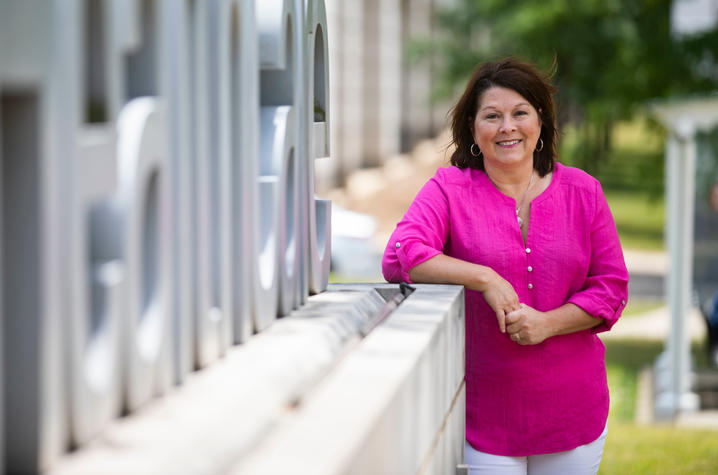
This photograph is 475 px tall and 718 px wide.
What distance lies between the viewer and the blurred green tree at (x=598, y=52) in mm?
15766

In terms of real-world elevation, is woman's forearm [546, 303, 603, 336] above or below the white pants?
above

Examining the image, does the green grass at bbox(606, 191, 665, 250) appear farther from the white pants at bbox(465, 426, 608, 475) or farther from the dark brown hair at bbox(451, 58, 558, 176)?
the white pants at bbox(465, 426, 608, 475)

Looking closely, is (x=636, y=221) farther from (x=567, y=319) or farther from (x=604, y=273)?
(x=567, y=319)

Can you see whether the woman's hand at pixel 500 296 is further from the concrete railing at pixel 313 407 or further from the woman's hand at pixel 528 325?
the concrete railing at pixel 313 407

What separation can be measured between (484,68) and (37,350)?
2.40 meters

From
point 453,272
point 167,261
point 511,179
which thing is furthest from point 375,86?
point 167,261

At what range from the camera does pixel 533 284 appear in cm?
353

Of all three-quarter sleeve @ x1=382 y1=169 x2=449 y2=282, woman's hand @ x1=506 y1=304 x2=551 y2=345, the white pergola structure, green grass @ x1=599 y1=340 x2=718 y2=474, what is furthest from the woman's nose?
the white pergola structure

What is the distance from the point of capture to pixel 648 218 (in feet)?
109

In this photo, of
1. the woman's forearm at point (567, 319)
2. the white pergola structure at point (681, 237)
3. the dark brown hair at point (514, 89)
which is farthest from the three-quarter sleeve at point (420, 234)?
the white pergola structure at point (681, 237)

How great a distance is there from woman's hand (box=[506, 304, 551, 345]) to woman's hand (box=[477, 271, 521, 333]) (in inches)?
1.0

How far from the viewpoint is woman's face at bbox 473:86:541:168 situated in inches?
141

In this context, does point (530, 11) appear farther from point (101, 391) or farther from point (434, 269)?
point (101, 391)

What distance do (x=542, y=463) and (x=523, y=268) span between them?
60 cm
